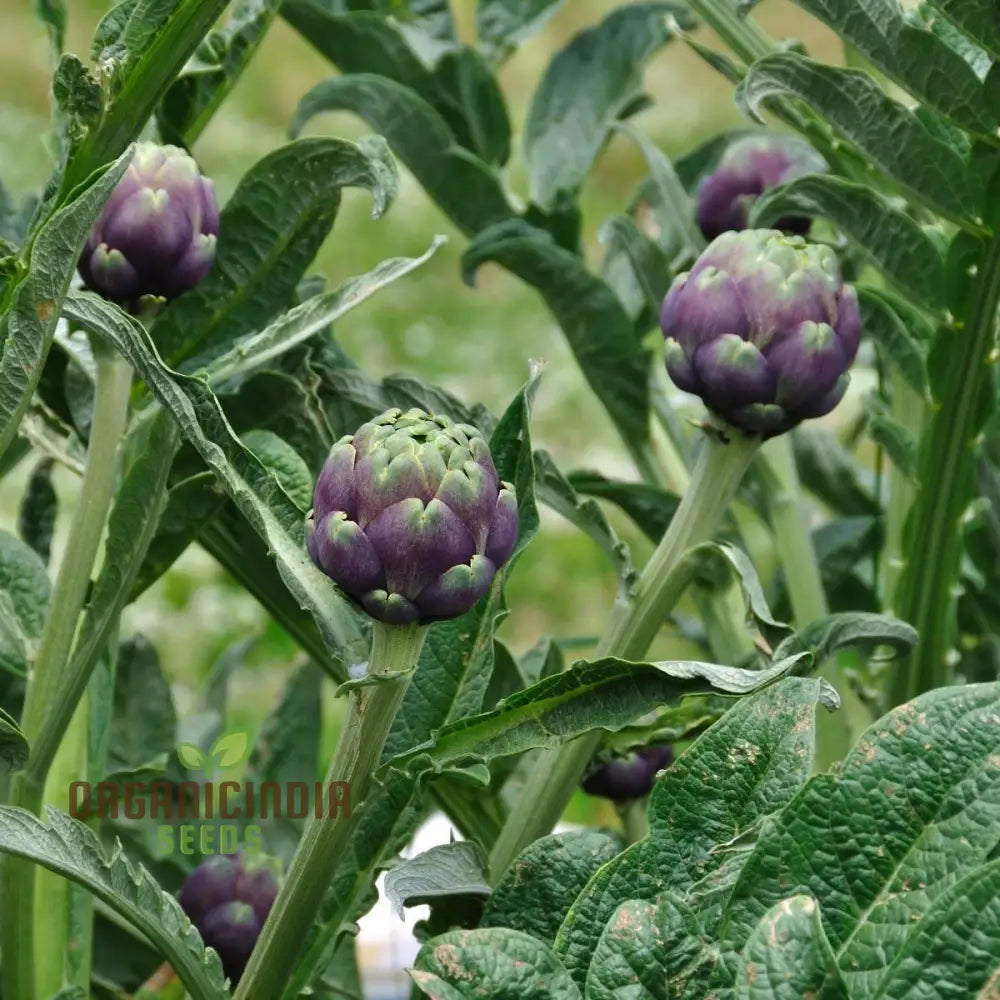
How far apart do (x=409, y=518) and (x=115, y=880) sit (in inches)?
4.8

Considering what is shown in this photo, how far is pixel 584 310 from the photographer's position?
0.70 m

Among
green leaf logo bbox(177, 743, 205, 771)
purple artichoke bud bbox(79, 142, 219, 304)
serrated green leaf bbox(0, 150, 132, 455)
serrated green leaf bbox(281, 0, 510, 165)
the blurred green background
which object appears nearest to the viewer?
serrated green leaf bbox(0, 150, 132, 455)

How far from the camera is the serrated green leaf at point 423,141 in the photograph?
2.31ft

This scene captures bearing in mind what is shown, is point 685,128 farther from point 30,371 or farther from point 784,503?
point 30,371

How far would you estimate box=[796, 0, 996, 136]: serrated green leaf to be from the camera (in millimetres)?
536

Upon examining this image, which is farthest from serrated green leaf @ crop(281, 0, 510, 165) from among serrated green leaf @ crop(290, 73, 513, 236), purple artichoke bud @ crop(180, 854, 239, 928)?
purple artichoke bud @ crop(180, 854, 239, 928)

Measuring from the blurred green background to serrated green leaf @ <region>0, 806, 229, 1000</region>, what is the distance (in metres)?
1.11

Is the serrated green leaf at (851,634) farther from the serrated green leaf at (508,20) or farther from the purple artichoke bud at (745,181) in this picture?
the serrated green leaf at (508,20)

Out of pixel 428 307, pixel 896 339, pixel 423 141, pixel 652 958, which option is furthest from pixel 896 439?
pixel 428 307

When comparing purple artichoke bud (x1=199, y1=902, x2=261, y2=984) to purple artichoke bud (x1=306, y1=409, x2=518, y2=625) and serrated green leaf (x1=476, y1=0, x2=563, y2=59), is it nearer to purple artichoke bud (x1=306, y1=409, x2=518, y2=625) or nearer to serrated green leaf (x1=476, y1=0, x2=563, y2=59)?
purple artichoke bud (x1=306, y1=409, x2=518, y2=625)

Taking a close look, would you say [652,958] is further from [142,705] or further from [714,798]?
[142,705]

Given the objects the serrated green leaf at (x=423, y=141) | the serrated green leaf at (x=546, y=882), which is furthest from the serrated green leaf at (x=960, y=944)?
the serrated green leaf at (x=423, y=141)

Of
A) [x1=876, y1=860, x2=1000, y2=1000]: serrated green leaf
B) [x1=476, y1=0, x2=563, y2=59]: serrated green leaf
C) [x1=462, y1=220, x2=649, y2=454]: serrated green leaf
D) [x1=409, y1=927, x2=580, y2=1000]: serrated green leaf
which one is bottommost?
[x1=876, y1=860, x2=1000, y2=1000]: serrated green leaf

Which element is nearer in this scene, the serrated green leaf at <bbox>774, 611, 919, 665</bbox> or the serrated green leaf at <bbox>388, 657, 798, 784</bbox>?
the serrated green leaf at <bbox>388, 657, 798, 784</bbox>
